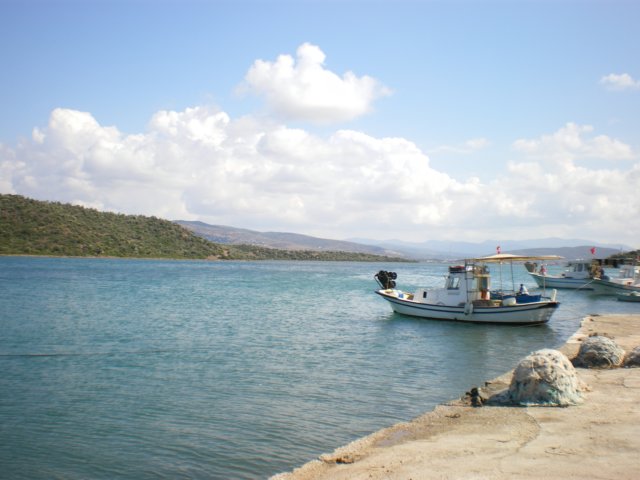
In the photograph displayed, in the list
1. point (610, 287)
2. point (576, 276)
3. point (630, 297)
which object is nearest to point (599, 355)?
point (630, 297)

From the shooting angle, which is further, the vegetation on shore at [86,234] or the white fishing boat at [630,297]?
the vegetation on shore at [86,234]

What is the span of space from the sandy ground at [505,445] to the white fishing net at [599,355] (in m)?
2.61

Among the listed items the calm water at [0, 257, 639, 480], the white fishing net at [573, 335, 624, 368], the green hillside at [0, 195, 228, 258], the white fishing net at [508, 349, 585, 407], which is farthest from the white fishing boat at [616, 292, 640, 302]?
the green hillside at [0, 195, 228, 258]

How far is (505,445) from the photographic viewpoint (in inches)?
351

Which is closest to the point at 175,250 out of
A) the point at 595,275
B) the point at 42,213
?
the point at 42,213

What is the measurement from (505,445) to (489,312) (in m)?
22.4

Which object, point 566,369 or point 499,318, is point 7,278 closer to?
point 499,318

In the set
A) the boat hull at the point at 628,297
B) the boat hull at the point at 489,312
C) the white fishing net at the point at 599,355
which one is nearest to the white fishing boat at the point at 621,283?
the boat hull at the point at 628,297

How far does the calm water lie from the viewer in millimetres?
10328

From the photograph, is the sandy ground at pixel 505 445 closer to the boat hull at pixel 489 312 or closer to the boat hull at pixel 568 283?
the boat hull at pixel 489 312

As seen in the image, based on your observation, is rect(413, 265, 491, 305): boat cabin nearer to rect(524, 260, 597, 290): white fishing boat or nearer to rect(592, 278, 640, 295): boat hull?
rect(592, 278, 640, 295): boat hull

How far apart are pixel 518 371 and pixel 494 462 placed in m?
4.21

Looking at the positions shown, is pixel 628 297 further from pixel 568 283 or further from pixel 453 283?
pixel 453 283

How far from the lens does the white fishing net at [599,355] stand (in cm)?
1512
